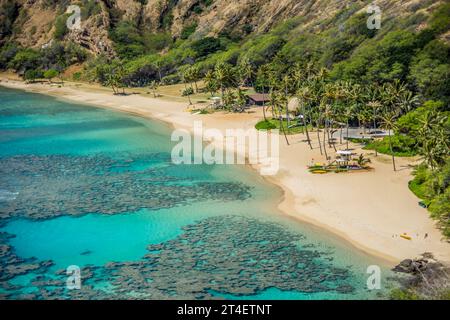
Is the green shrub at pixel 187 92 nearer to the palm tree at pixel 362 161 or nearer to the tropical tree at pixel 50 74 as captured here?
the tropical tree at pixel 50 74

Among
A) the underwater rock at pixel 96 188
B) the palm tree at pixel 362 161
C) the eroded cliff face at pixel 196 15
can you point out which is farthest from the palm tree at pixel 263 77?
the eroded cliff face at pixel 196 15

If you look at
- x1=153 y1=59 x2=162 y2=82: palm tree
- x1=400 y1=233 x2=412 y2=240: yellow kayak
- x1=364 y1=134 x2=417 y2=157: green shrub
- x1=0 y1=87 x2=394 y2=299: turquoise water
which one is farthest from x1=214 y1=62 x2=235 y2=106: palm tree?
x1=400 y1=233 x2=412 y2=240: yellow kayak

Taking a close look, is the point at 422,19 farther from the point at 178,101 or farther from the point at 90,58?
the point at 90,58

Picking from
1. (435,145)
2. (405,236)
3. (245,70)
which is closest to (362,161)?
(435,145)

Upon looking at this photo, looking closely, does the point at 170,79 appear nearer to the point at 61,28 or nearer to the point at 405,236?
the point at 61,28

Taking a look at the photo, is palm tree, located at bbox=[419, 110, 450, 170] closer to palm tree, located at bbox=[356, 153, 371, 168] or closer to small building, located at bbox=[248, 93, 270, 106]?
palm tree, located at bbox=[356, 153, 371, 168]
